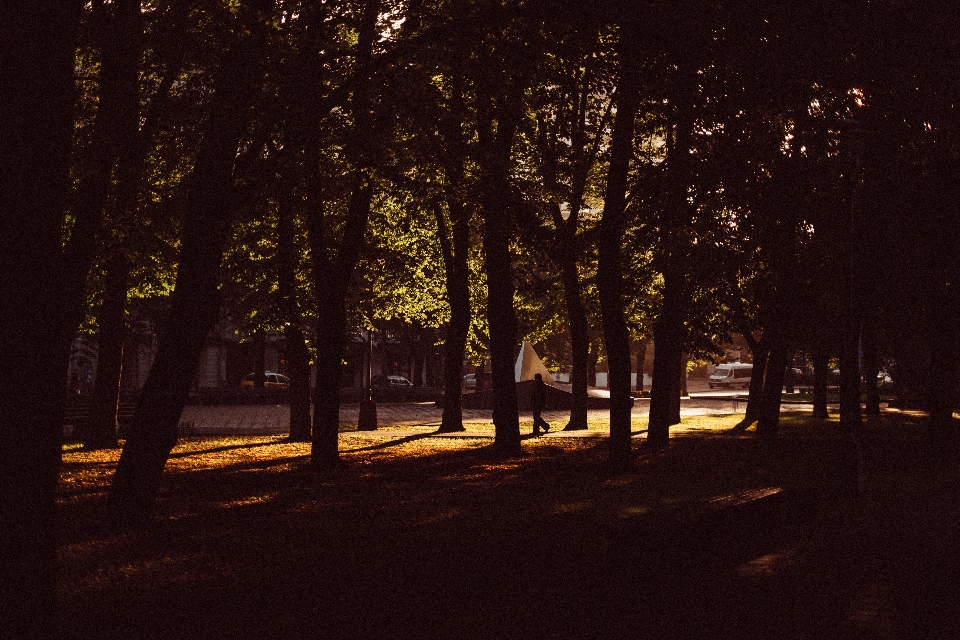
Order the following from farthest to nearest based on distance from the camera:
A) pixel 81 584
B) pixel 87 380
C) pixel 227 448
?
pixel 87 380, pixel 227 448, pixel 81 584

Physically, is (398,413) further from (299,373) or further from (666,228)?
(666,228)

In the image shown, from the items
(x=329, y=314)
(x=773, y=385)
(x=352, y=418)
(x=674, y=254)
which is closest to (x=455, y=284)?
(x=329, y=314)

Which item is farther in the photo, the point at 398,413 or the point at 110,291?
A: the point at 398,413

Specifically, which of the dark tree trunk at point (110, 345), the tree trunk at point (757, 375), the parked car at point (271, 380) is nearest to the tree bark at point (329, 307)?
the dark tree trunk at point (110, 345)

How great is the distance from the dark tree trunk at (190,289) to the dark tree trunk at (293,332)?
21.3 feet

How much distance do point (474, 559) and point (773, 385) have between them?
18.4m

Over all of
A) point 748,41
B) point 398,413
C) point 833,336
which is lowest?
point 398,413

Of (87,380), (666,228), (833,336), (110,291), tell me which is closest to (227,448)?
(110,291)

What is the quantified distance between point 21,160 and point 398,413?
37.1 metres

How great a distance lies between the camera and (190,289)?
429 inches

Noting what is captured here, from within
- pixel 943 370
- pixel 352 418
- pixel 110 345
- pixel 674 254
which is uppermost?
pixel 674 254

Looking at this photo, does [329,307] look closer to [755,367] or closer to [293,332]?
[293,332]

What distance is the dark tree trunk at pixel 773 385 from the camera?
24391 mm

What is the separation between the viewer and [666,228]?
47.1 feet
